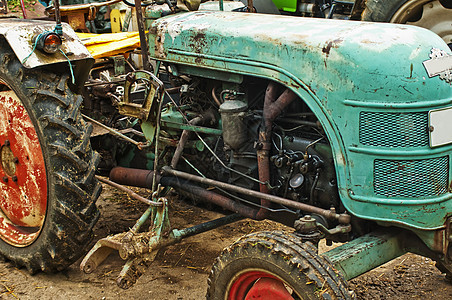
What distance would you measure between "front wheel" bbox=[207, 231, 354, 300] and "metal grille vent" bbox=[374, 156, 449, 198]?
469mm

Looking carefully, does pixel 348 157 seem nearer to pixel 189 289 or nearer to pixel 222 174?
pixel 222 174

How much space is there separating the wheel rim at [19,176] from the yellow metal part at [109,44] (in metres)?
0.71

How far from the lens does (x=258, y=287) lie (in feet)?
9.66

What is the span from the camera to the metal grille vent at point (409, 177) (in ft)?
9.26

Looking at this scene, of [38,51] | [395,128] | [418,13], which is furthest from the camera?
[418,13]

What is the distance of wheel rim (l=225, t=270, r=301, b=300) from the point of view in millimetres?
2873

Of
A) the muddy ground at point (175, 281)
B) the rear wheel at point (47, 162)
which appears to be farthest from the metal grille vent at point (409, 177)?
the rear wheel at point (47, 162)

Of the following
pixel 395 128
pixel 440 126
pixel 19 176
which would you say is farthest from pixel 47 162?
pixel 440 126

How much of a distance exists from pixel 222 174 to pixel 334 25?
1.19m

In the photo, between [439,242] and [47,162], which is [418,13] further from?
[47,162]

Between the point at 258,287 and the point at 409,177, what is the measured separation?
0.91 metres

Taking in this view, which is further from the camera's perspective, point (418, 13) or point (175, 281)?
point (418, 13)

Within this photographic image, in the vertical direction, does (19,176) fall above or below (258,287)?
above

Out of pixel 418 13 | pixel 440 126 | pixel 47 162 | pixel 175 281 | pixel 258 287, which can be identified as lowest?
pixel 175 281
